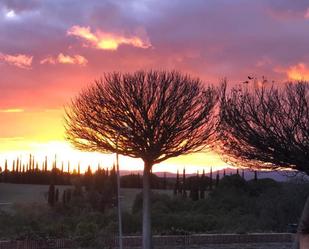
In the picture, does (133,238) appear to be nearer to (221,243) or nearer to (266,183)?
(221,243)

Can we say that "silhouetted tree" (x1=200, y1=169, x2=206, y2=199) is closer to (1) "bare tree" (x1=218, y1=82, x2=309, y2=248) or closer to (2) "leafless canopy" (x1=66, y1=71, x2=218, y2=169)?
(2) "leafless canopy" (x1=66, y1=71, x2=218, y2=169)

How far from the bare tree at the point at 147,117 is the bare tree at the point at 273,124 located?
10.5 ft

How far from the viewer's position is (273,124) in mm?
17750

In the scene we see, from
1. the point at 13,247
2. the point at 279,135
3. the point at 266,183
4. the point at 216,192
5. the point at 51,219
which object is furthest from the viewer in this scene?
the point at 266,183

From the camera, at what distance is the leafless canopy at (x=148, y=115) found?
70.8ft

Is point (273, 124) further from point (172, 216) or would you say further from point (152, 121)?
point (172, 216)

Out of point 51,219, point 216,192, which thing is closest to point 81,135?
point 51,219

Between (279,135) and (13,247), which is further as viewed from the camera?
(13,247)

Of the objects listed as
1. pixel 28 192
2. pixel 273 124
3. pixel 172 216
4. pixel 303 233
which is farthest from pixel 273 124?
pixel 28 192

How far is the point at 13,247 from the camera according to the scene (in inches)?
837

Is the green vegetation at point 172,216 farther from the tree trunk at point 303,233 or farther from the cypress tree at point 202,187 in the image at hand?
the tree trunk at point 303,233

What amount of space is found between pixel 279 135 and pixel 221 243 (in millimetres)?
7762

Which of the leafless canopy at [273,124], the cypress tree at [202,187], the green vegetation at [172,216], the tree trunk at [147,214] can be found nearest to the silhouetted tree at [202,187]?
the cypress tree at [202,187]

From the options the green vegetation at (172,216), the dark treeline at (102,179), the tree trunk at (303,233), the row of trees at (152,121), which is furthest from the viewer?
the dark treeline at (102,179)
